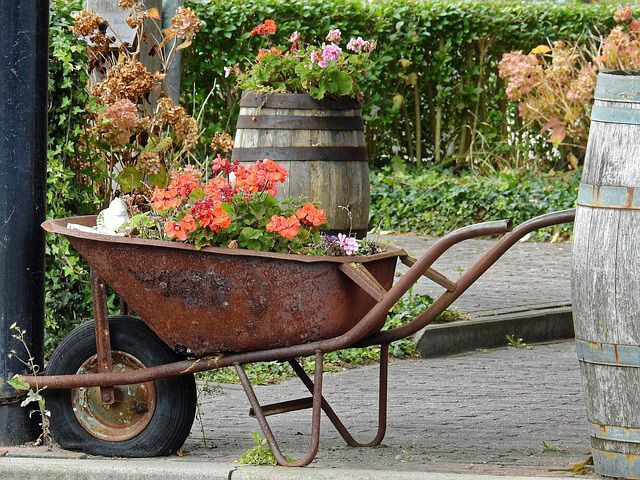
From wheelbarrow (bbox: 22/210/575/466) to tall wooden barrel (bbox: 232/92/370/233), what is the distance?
1.91 meters

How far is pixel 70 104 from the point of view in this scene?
5762mm

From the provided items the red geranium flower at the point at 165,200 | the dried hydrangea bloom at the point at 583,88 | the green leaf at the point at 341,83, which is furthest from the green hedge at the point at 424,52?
the red geranium flower at the point at 165,200

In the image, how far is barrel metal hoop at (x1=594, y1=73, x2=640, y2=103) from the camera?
12.7ft

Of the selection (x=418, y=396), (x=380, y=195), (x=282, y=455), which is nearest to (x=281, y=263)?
(x=282, y=455)

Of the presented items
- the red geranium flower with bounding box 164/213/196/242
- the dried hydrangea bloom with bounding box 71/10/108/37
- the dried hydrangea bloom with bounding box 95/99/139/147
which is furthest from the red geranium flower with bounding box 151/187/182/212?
the dried hydrangea bloom with bounding box 71/10/108/37

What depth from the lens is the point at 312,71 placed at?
20.9 feet

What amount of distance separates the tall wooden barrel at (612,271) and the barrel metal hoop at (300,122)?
256cm

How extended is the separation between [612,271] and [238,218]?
3.97 feet

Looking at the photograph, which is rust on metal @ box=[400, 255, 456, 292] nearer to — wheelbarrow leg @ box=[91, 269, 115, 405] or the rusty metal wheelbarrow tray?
the rusty metal wheelbarrow tray

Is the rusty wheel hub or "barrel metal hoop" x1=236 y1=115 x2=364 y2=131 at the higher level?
"barrel metal hoop" x1=236 y1=115 x2=364 y2=131

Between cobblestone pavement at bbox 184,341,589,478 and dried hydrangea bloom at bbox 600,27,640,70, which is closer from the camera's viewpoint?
cobblestone pavement at bbox 184,341,589,478

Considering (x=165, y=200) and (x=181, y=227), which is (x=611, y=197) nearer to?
(x=181, y=227)

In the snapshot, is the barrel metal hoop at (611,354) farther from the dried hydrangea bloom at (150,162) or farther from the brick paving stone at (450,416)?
the dried hydrangea bloom at (150,162)

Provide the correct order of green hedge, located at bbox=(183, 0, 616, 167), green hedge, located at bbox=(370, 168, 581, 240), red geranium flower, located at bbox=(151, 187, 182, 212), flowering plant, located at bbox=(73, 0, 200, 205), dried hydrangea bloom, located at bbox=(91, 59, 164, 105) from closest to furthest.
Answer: red geranium flower, located at bbox=(151, 187, 182, 212), flowering plant, located at bbox=(73, 0, 200, 205), dried hydrangea bloom, located at bbox=(91, 59, 164, 105), green hedge, located at bbox=(370, 168, 581, 240), green hedge, located at bbox=(183, 0, 616, 167)
